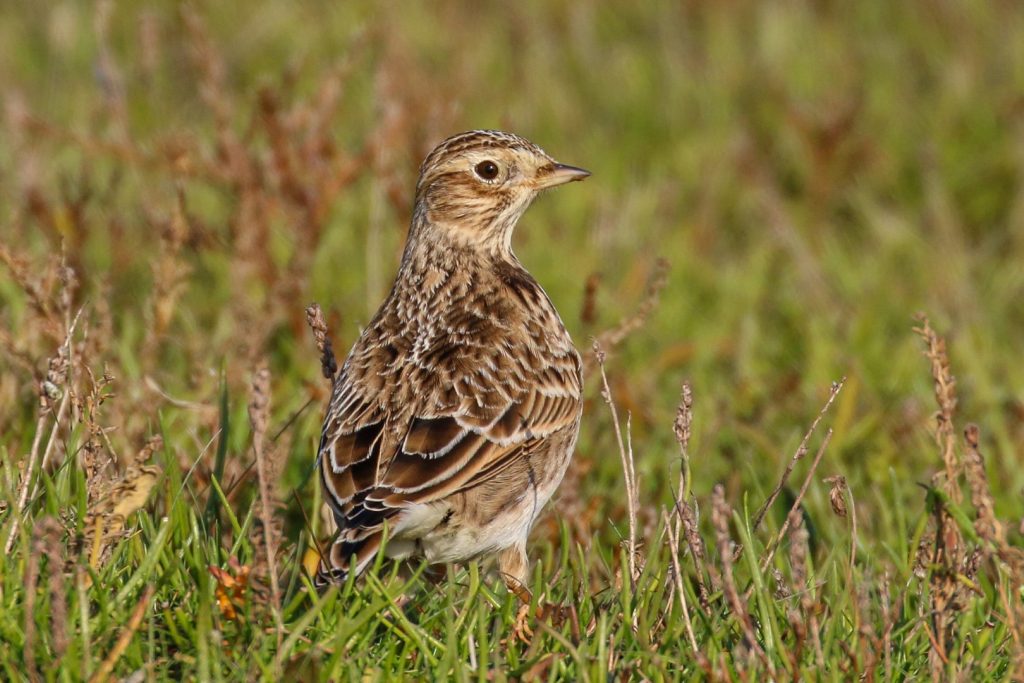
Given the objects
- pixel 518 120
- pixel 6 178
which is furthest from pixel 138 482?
pixel 518 120

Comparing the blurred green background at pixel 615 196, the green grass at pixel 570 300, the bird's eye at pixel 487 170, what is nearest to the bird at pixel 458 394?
the bird's eye at pixel 487 170

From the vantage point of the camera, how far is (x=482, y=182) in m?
5.75

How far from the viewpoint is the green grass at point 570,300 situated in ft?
13.6

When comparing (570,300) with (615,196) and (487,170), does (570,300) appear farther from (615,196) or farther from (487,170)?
(487,170)

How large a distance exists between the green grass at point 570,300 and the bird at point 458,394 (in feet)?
0.62

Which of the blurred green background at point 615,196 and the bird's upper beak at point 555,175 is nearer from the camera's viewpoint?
the bird's upper beak at point 555,175

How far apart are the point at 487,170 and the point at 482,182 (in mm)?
52

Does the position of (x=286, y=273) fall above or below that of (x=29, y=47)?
below

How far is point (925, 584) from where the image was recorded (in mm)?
4379

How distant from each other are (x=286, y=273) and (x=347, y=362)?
6.79 ft

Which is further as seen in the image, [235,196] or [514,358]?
[235,196]

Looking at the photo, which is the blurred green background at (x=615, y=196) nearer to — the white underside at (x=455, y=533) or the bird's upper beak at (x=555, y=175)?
the bird's upper beak at (x=555, y=175)

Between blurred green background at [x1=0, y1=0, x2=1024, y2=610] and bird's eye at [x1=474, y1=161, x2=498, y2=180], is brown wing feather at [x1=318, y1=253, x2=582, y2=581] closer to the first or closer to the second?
bird's eye at [x1=474, y1=161, x2=498, y2=180]

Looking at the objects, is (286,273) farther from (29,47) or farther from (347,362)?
(29,47)
